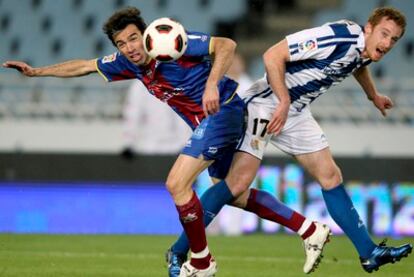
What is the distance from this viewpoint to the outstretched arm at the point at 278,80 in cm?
775

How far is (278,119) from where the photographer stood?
774 centimetres

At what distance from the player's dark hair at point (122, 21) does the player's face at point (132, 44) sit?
0.03 m

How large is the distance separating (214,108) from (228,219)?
628 cm

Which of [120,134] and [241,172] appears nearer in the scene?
[241,172]

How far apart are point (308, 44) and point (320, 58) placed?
0.17m

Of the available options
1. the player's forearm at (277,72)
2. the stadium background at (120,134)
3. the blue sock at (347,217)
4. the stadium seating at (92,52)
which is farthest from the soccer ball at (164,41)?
the stadium seating at (92,52)

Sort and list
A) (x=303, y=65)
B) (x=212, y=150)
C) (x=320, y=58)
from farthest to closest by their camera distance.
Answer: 1. (x=303, y=65)
2. (x=320, y=58)
3. (x=212, y=150)

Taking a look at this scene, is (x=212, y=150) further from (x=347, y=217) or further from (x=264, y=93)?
(x=347, y=217)

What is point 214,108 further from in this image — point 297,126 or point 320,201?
point 320,201

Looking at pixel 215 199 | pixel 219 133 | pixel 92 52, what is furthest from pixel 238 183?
pixel 92 52

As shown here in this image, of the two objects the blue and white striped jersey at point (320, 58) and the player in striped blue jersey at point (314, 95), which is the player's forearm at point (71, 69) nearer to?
the player in striped blue jersey at point (314, 95)

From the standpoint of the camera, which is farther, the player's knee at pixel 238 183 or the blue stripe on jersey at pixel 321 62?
the player's knee at pixel 238 183

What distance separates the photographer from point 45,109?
16078 millimetres

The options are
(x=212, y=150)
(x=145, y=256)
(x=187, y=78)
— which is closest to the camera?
(x=212, y=150)
